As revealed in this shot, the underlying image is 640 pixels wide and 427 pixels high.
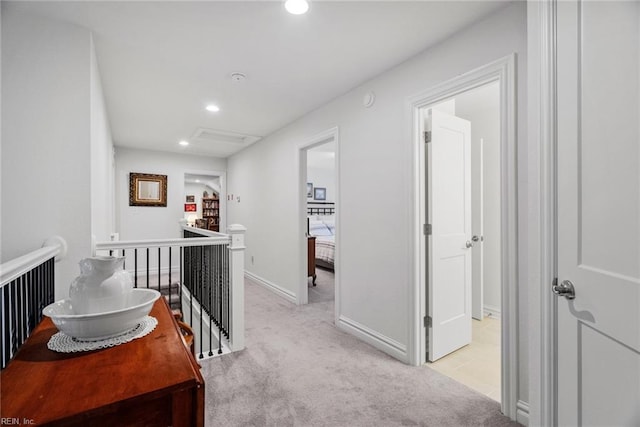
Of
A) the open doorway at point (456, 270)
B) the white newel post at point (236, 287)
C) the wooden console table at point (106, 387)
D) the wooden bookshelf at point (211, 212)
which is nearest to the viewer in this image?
the wooden console table at point (106, 387)

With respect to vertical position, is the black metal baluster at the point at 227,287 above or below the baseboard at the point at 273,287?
above

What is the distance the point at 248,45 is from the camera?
211 centimetres

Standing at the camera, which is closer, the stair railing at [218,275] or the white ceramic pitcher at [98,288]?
the white ceramic pitcher at [98,288]

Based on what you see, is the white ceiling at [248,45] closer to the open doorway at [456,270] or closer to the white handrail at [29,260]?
the open doorway at [456,270]

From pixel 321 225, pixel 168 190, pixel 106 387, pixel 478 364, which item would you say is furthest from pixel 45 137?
pixel 321 225

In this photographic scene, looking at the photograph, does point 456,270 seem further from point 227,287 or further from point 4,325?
point 4,325

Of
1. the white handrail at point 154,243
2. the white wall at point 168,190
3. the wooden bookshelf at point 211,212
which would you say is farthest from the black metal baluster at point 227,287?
the wooden bookshelf at point 211,212

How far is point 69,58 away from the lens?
6.05 feet

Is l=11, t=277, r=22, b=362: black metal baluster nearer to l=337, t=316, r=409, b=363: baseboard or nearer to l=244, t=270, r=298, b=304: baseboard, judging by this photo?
l=337, t=316, r=409, b=363: baseboard

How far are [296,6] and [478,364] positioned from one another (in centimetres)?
275

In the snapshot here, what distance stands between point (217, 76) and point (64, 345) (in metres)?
2.33

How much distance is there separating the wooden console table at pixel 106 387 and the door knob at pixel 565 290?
129 cm

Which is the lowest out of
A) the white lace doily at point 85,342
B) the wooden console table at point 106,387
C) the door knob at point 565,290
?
the wooden console table at point 106,387

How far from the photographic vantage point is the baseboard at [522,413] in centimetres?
162
